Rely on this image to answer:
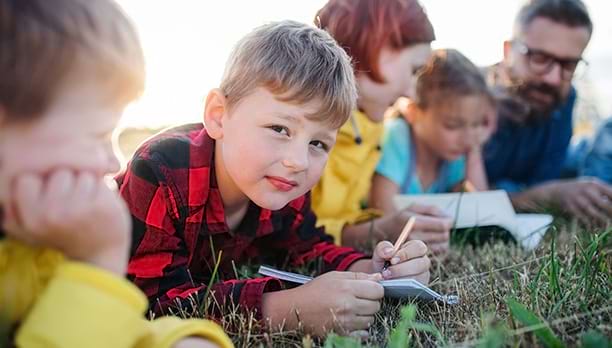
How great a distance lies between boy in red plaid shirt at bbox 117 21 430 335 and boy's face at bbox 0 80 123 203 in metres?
0.65

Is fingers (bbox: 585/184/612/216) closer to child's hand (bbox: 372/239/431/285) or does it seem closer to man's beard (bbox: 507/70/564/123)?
man's beard (bbox: 507/70/564/123)

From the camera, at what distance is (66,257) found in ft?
3.74

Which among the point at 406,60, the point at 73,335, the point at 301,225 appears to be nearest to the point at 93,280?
the point at 73,335

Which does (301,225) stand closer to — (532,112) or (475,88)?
(475,88)

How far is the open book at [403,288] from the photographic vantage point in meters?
1.66

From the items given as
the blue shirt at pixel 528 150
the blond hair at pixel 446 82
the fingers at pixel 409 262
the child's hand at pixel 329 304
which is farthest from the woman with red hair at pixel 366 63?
the blue shirt at pixel 528 150

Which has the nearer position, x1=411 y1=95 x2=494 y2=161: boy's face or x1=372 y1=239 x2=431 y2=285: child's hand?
x1=372 y1=239 x2=431 y2=285: child's hand

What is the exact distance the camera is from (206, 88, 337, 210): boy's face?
176 cm

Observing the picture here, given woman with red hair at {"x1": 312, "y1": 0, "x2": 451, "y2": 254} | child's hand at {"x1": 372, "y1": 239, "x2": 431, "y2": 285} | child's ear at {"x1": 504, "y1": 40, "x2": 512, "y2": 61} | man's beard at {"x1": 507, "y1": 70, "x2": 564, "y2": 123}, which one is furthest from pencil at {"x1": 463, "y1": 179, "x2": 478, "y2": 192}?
child's hand at {"x1": 372, "y1": 239, "x2": 431, "y2": 285}

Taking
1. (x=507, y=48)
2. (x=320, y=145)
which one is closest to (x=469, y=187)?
(x=507, y=48)

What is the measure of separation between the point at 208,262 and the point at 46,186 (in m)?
0.99

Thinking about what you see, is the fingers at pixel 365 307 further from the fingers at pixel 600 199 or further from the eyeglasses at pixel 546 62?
the eyeglasses at pixel 546 62

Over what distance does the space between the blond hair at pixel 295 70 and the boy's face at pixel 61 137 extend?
2.21 feet

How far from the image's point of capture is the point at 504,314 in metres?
1.57
